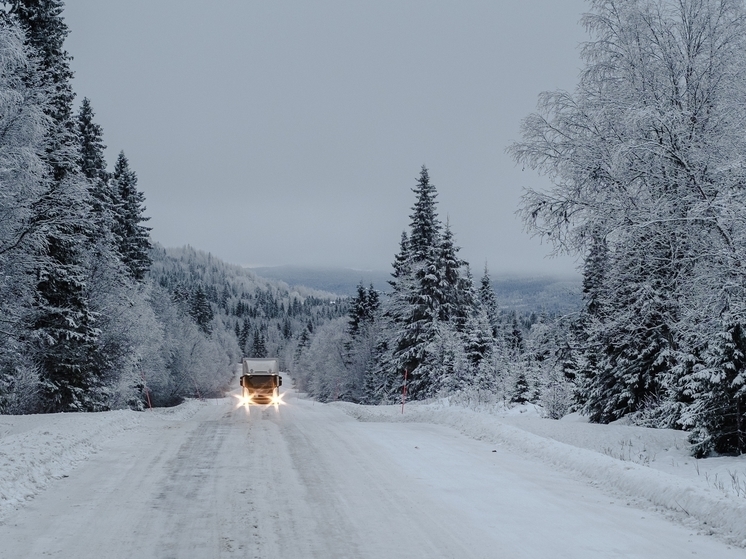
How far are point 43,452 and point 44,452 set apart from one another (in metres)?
0.02

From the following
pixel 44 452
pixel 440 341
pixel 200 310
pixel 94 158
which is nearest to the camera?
pixel 44 452

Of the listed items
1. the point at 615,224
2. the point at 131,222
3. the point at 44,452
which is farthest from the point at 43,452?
the point at 131,222

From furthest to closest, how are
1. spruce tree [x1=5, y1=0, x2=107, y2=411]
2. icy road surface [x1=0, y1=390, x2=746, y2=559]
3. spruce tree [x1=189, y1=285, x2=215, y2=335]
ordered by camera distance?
spruce tree [x1=189, y1=285, x2=215, y2=335]
spruce tree [x1=5, y1=0, x2=107, y2=411]
icy road surface [x1=0, y1=390, x2=746, y2=559]

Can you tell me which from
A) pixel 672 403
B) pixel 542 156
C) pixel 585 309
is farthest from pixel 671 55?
pixel 672 403

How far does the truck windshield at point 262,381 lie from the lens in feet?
103

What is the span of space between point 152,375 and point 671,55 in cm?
4025

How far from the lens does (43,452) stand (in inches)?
381

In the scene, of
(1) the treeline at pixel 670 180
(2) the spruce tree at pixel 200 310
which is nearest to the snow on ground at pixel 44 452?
(1) the treeline at pixel 670 180

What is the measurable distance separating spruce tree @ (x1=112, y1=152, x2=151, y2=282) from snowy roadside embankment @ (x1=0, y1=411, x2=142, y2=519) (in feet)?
74.9

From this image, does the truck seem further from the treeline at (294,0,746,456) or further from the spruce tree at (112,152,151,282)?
the treeline at (294,0,746,456)

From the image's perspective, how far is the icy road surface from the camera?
18.3 ft

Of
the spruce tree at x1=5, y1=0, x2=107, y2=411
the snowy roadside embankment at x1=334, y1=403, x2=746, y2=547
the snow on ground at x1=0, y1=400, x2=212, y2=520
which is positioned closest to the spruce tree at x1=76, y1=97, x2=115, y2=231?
the spruce tree at x1=5, y1=0, x2=107, y2=411

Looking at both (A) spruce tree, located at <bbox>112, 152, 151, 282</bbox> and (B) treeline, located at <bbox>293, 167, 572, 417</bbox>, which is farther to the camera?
(A) spruce tree, located at <bbox>112, 152, 151, 282</bbox>

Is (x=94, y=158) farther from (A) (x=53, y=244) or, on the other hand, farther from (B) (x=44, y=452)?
(B) (x=44, y=452)
